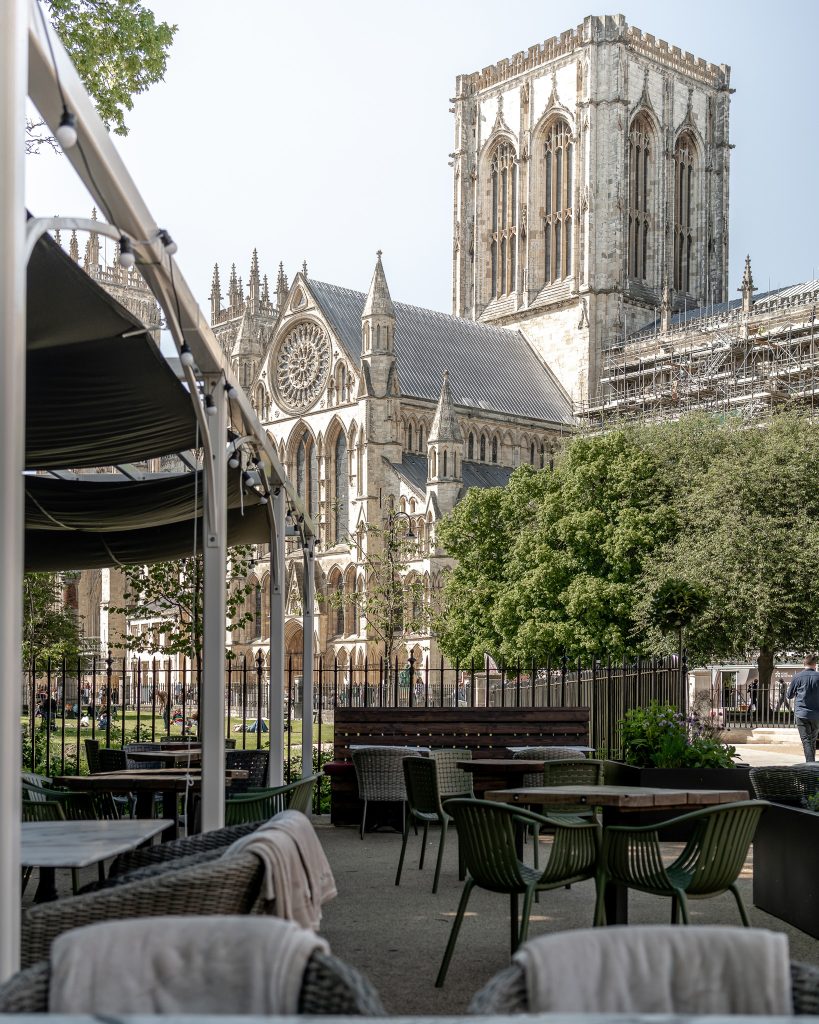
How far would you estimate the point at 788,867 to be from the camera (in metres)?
7.70

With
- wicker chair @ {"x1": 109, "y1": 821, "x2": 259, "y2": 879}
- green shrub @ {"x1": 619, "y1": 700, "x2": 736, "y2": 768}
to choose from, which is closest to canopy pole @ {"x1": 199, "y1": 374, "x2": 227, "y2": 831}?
wicker chair @ {"x1": 109, "y1": 821, "x2": 259, "y2": 879}

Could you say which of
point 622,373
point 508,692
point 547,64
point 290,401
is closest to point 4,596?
point 508,692

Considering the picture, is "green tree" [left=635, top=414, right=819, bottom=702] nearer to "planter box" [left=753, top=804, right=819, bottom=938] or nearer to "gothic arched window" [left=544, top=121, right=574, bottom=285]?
"planter box" [left=753, top=804, right=819, bottom=938]

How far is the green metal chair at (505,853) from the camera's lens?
6137 millimetres

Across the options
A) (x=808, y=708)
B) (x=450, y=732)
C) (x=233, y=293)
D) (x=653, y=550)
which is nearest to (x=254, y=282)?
(x=233, y=293)

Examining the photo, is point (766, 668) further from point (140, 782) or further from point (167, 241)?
point (167, 241)

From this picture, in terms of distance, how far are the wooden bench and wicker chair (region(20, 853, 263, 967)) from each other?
876cm

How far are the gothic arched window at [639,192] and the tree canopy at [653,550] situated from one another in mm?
24330

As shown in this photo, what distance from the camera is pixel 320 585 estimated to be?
5288cm

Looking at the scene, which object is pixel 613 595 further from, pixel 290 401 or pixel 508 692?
pixel 290 401

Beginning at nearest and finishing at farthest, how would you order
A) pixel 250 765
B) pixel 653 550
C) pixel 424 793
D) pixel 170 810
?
pixel 424 793, pixel 170 810, pixel 250 765, pixel 653 550

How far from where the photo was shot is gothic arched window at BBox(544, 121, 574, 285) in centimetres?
6319

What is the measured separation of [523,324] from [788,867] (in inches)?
2256

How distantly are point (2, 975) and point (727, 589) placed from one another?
3089 cm
